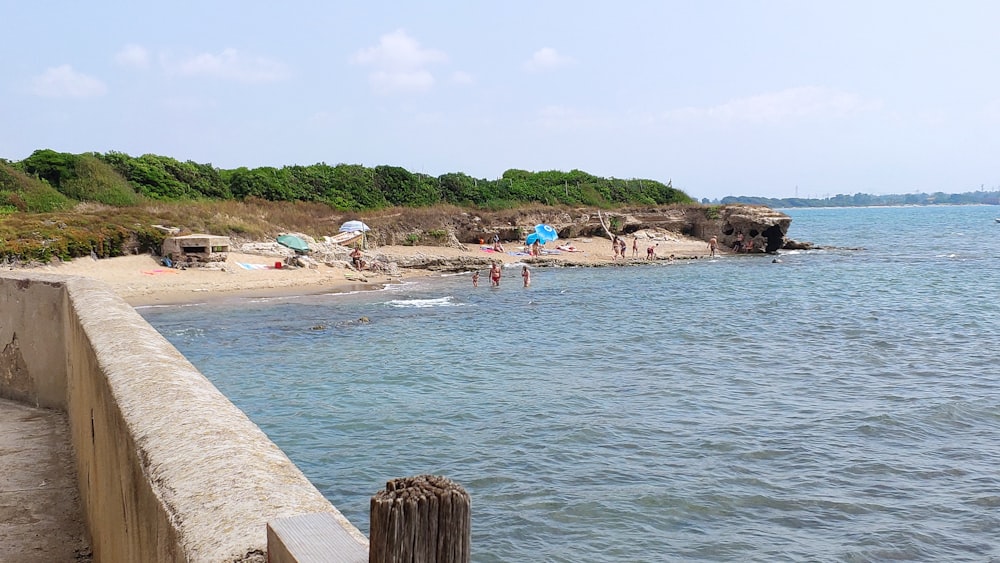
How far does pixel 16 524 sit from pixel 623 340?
59.3 feet

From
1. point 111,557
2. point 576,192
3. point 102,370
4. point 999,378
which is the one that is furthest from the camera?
point 576,192

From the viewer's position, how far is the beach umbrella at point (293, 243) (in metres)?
38.7

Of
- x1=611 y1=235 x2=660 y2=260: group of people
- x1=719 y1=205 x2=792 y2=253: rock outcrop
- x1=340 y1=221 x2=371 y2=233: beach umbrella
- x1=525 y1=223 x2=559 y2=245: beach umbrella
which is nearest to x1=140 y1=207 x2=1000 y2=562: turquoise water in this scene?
x1=340 y1=221 x2=371 y2=233: beach umbrella

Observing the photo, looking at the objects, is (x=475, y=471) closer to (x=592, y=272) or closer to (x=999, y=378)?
(x=999, y=378)

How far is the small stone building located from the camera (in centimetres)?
3309

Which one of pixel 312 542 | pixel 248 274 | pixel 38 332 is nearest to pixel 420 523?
pixel 312 542

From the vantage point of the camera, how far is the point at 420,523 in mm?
1605

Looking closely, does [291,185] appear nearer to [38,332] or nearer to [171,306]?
[171,306]

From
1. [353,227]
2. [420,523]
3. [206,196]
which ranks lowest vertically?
[420,523]

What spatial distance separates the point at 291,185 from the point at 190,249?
19557mm

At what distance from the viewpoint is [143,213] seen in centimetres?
3638

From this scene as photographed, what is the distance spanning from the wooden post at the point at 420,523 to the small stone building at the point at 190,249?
33.6 meters

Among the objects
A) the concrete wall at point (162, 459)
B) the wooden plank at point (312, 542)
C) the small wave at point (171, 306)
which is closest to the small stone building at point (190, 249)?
the small wave at point (171, 306)

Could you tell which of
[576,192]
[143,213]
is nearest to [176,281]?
[143,213]
